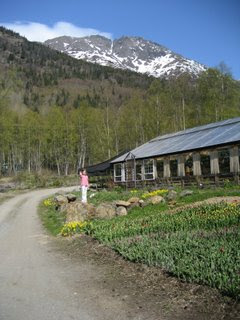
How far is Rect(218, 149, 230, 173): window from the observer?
80.2 ft

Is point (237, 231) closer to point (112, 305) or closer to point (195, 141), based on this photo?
point (112, 305)

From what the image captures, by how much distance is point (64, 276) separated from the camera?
7.55 metres

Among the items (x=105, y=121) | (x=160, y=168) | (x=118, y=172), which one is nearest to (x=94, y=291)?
(x=160, y=168)

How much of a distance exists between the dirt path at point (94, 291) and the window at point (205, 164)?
693 inches

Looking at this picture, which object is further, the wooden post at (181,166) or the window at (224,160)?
the wooden post at (181,166)

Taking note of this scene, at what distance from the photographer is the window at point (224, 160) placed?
24.4 m

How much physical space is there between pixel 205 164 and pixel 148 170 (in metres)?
7.52

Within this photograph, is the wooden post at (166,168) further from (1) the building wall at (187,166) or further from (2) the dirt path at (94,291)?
(2) the dirt path at (94,291)

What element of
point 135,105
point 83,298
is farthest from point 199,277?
point 135,105

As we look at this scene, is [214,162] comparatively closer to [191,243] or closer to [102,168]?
[102,168]

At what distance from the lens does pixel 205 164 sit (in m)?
26.5

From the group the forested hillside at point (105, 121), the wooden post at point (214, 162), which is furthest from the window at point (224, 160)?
the forested hillside at point (105, 121)

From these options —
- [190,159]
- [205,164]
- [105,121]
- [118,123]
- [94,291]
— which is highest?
[105,121]

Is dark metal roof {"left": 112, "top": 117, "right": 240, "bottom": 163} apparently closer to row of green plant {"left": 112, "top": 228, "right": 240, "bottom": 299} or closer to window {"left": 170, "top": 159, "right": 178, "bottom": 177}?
window {"left": 170, "top": 159, "right": 178, "bottom": 177}
